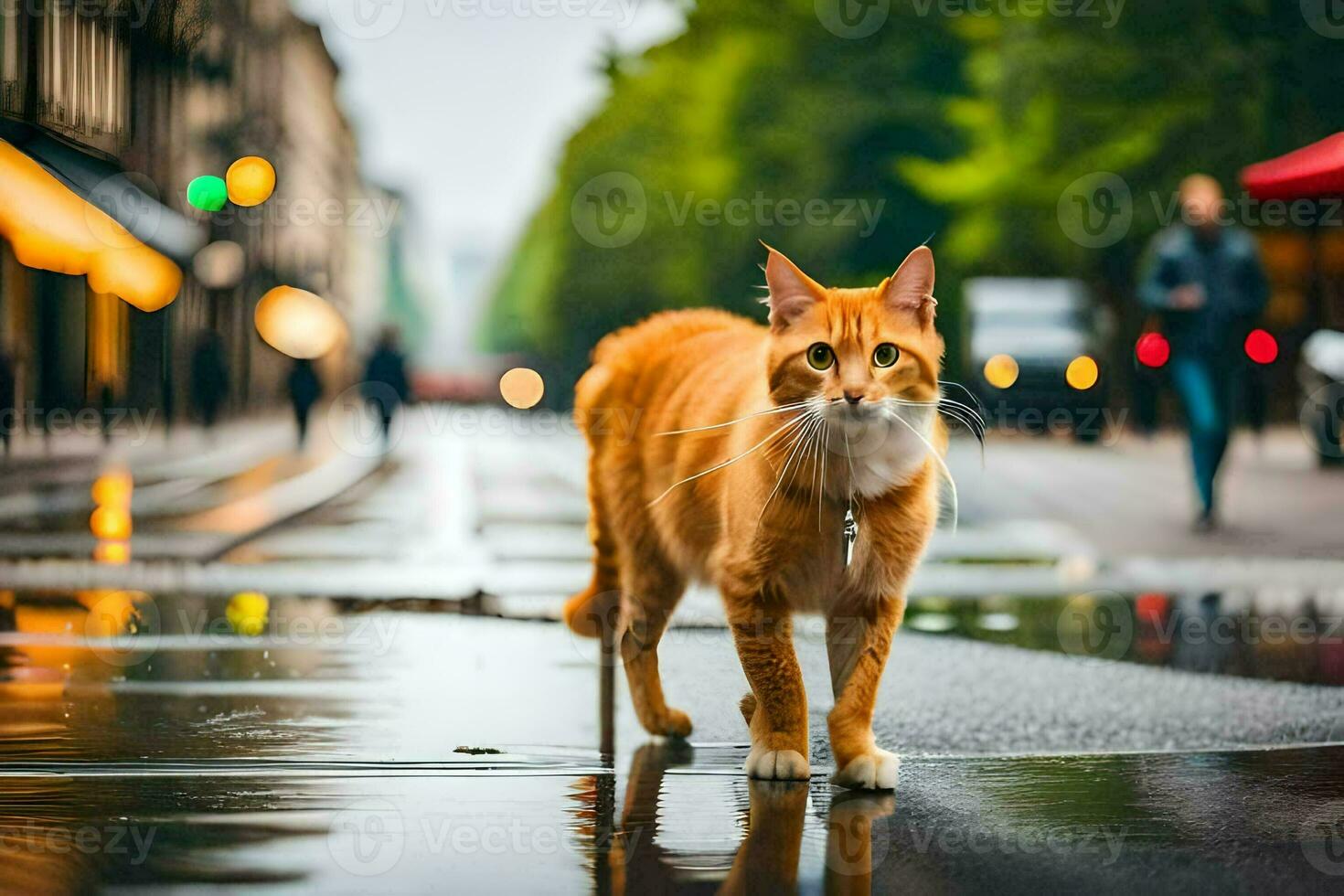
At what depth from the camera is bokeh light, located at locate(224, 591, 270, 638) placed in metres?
8.74

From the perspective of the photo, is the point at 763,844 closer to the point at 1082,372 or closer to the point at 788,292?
the point at 788,292

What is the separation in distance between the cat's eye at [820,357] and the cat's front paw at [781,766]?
1.08 metres

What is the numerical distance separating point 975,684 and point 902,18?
37147 mm

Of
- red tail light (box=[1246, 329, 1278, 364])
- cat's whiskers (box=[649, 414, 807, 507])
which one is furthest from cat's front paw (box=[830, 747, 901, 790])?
red tail light (box=[1246, 329, 1278, 364])

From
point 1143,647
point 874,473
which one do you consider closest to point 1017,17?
point 1143,647

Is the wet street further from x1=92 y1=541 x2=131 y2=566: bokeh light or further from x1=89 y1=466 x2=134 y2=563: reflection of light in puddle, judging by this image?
x1=89 y1=466 x2=134 y2=563: reflection of light in puddle

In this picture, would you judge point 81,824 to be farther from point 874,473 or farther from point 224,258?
point 224,258

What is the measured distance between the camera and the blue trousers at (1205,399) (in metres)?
13.4

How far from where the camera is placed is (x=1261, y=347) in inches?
997

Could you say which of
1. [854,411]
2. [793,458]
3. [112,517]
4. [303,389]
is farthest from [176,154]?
[854,411]

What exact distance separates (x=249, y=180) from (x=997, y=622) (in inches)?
653

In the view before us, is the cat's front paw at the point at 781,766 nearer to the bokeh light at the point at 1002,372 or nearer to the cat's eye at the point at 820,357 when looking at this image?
the cat's eye at the point at 820,357

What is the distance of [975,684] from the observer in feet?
23.8

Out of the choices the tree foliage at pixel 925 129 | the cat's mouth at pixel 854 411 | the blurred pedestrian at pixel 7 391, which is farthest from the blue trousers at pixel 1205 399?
the tree foliage at pixel 925 129
